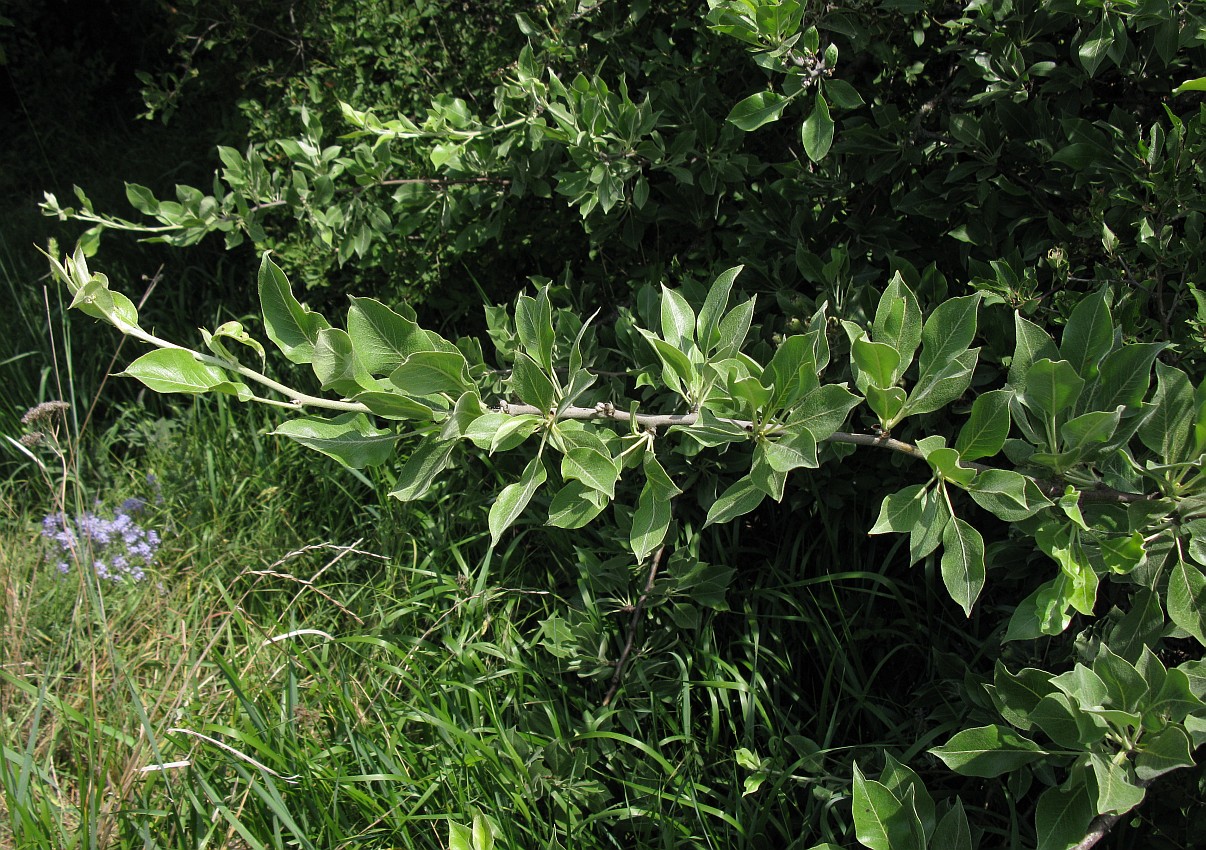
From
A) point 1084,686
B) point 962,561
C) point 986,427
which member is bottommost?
point 1084,686

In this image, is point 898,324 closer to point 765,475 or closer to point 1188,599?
point 765,475

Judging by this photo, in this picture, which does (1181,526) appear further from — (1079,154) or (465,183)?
(465,183)

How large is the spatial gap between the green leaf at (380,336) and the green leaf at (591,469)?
Result: 0.25m

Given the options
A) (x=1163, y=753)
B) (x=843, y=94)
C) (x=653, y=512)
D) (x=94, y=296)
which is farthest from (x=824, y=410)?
(x=94, y=296)

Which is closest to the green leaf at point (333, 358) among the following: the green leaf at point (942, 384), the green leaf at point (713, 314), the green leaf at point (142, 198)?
the green leaf at point (713, 314)

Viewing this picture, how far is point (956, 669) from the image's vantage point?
1953 millimetres

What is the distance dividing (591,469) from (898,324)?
1.55ft

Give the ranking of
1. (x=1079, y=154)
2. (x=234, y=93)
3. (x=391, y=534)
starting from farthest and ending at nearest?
(x=234, y=93) → (x=391, y=534) → (x=1079, y=154)

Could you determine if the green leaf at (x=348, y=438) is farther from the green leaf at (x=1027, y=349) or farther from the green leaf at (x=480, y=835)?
the green leaf at (x=1027, y=349)

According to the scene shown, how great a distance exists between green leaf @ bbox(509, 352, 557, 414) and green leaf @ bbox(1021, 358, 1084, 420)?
2.09 feet

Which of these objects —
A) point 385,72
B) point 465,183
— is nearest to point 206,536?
point 465,183

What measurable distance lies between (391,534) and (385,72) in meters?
1.71

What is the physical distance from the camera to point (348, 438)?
51.7 inches

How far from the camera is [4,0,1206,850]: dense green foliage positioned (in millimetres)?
1278
